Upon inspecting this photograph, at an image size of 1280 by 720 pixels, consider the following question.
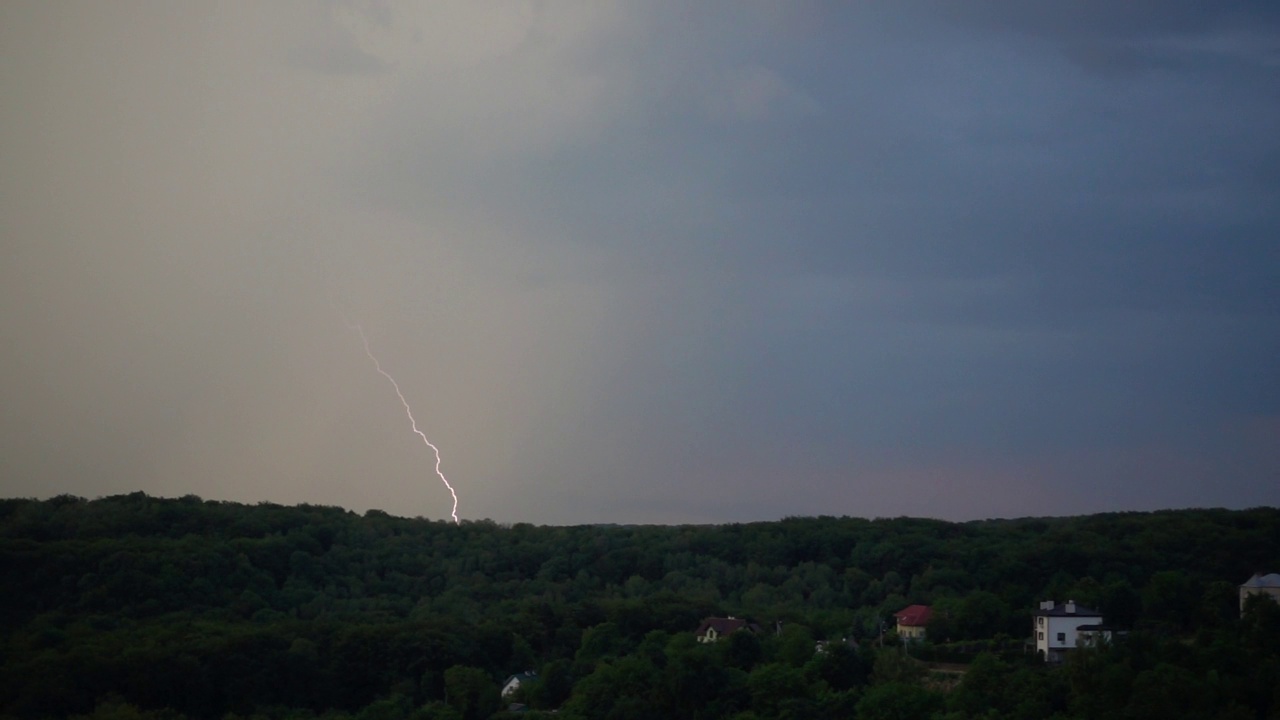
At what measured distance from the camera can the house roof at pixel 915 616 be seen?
51.2 metres

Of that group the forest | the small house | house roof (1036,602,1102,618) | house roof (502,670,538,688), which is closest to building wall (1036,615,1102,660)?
house roof (1036,602,1102,618)

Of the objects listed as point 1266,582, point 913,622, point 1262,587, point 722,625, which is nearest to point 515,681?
point 722,625

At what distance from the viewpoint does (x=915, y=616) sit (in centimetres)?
5219

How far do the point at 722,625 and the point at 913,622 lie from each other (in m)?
7.55

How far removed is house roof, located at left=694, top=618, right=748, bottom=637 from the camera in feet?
175

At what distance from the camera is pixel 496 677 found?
171ft

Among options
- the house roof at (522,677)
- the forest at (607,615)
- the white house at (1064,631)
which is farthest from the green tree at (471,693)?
the white house at (1064,631)

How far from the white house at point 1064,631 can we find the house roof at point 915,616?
22.6 ft

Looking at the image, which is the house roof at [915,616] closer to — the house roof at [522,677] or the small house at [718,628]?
the small house at [718,628]

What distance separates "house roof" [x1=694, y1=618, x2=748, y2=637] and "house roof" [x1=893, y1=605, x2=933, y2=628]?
616 centimetres

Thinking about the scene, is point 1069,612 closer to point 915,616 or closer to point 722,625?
point 915,616

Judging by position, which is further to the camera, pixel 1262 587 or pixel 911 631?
pixel 911 631

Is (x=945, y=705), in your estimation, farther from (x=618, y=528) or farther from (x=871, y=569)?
(x=618, y=528)

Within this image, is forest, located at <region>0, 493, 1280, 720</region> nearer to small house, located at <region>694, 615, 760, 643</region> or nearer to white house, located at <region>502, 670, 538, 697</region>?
white house, located at <region>502, 670, 538, 697</region>
